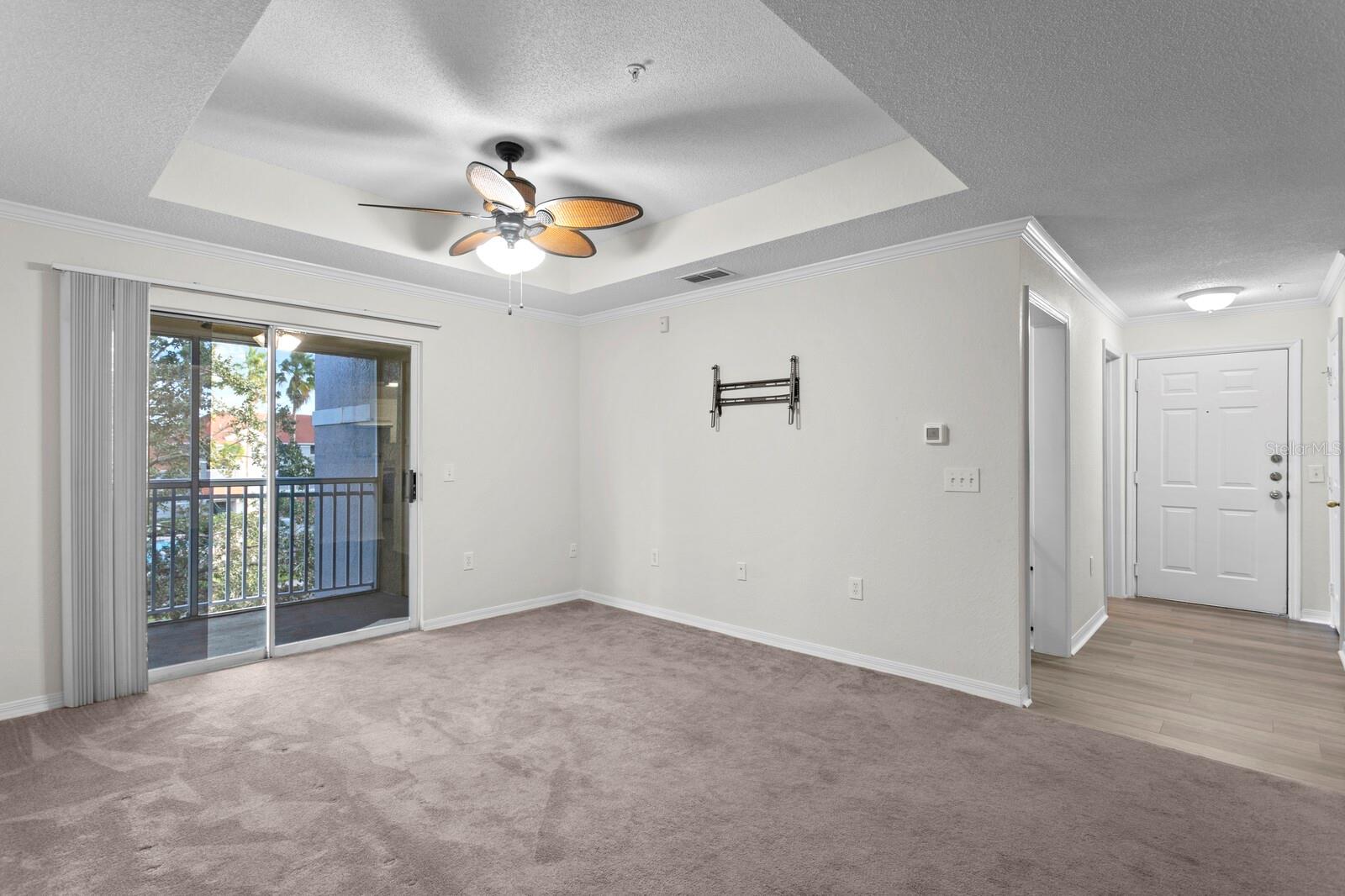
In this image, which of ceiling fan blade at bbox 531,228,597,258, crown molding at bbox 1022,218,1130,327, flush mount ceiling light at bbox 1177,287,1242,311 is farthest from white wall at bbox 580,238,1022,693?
flush mount ceiling light at bbox 1177,287,1242,311

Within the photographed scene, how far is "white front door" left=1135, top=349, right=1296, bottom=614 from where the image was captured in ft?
16.4

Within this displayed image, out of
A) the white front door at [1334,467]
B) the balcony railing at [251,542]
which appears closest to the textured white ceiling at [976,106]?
the white front door at [1334,467]

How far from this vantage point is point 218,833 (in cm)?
213

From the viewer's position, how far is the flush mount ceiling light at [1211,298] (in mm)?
4504

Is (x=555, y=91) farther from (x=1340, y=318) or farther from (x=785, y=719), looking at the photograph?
(x=1340, y=318)

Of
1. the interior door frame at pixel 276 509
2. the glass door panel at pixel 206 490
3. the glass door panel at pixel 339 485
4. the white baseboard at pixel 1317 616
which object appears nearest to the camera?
the glass door panel at pixel 206 490

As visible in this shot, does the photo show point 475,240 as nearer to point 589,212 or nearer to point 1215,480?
point 589,212

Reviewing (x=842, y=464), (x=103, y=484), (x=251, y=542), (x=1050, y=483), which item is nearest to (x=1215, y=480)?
(x=1050, y=483)

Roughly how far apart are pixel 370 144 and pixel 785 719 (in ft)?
10.8

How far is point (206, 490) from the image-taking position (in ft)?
12.0

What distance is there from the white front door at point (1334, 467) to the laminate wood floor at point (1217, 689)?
340 mm

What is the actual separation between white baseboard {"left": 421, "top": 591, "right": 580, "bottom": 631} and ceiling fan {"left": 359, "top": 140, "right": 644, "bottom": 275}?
262 cm

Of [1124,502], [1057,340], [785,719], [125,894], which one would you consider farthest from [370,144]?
[1124,502]

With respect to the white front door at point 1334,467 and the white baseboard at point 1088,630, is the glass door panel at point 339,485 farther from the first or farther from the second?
the white front door at point 1334,467
